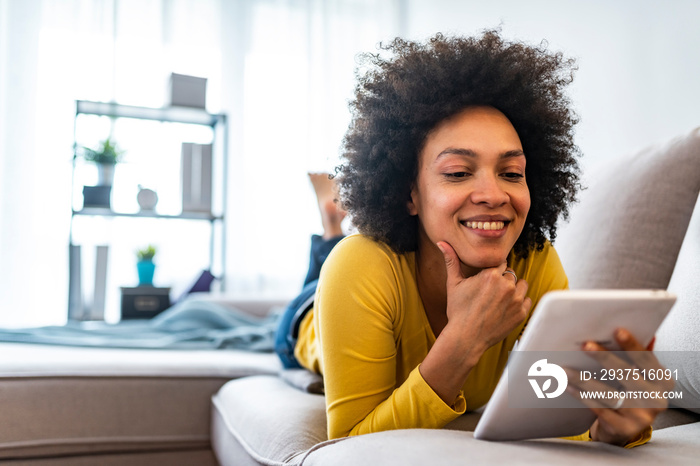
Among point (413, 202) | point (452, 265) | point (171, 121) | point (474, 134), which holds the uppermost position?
point (171, 121)

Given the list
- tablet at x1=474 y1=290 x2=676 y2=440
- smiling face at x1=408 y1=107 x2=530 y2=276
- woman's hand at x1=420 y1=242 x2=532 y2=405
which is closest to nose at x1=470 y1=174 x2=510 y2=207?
smiling face at x1=408 y1=107 x2=530 y2=276

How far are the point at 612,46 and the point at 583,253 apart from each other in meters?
1.41

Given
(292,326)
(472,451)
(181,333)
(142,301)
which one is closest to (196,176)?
(142,301)

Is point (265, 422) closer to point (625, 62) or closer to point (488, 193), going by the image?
point (488, 193)

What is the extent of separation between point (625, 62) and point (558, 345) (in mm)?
2012

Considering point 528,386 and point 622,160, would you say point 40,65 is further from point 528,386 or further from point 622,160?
point 528,386

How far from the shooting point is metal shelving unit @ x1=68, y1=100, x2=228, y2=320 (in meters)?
3.25

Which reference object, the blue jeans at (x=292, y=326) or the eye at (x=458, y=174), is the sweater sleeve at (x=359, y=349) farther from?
the blue jeans at (x=292, y=326)

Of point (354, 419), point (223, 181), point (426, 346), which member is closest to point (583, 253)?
point (426, 346)

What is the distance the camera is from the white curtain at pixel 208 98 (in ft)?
11.4

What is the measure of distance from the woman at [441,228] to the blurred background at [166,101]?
5.53 ft

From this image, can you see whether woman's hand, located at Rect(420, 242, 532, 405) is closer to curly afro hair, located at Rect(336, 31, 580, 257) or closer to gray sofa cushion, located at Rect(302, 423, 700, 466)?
gray sofa cushion, located at Rect(302, 423, 700, 466)

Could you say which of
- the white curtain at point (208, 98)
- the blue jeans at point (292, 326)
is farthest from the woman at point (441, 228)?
the white curtain at point (208, 98)

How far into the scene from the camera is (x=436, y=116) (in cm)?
103
